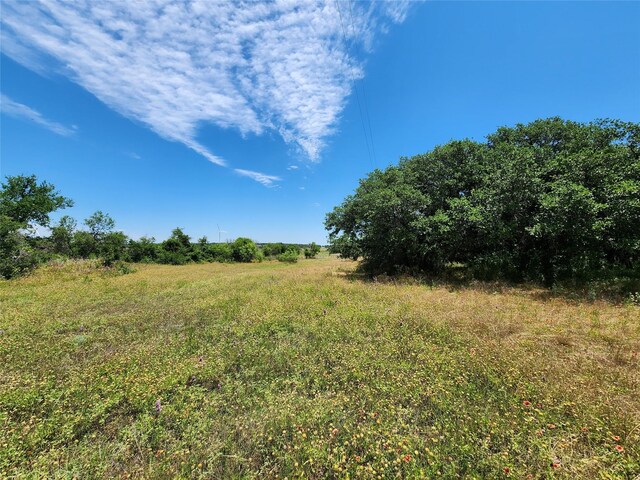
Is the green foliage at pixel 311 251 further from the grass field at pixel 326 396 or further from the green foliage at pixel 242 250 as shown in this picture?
the grass field at pixel 326 396

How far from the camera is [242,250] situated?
37.5 metres

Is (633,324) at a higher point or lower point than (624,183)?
lower

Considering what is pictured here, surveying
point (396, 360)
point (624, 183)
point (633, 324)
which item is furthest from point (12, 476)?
point (624, 183)

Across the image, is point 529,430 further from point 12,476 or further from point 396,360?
point 12,476

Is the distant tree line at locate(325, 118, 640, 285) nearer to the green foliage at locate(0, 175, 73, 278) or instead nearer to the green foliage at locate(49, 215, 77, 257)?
→ the green foliage at locate(0, 175, 73, 278)

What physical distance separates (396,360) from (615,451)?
2.55m

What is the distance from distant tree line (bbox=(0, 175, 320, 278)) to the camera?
51.0 feet

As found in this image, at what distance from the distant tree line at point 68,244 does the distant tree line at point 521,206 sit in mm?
21798

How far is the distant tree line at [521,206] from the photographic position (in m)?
9.30

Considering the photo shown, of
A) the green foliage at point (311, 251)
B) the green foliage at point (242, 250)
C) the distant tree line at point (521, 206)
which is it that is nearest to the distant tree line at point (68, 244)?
the green foliage at point (242, 250)

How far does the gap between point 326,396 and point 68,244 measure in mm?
37153

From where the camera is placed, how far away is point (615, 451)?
8.30ft

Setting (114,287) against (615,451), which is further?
(114,287)

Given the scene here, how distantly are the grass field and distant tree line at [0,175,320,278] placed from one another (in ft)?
44.7
